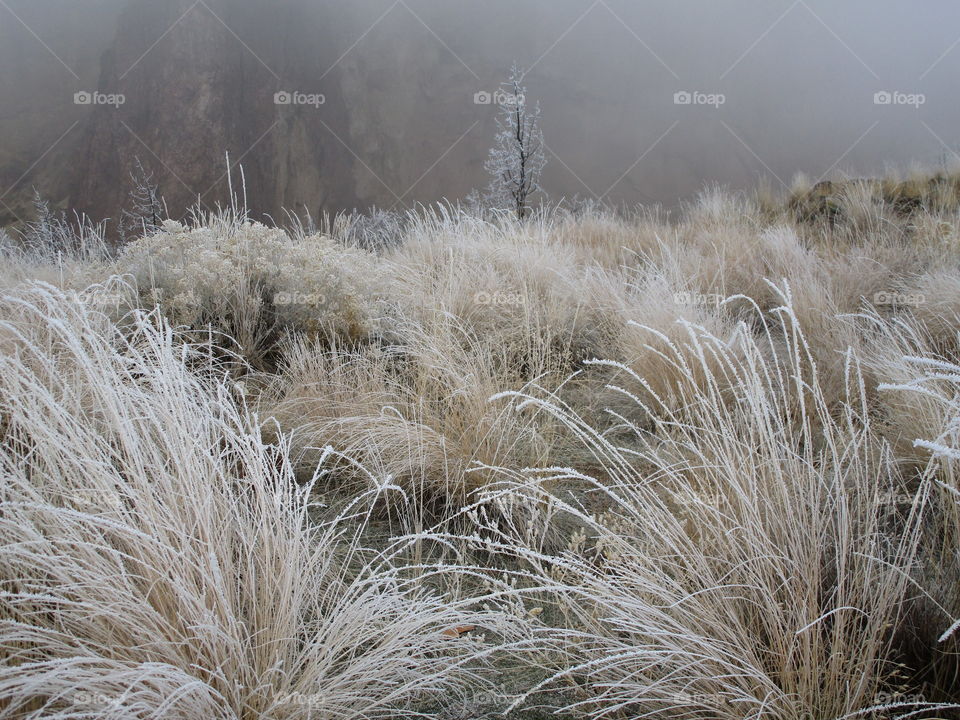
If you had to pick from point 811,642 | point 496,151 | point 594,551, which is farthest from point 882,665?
point 496,151

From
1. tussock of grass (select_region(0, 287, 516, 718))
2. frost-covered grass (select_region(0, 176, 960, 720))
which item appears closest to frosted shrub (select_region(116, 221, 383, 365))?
frost-covered grass (select_region(0, 176, 960, 720))

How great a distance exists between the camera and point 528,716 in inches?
54.0

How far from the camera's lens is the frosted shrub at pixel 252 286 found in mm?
3334

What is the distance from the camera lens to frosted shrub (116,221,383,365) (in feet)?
10.9

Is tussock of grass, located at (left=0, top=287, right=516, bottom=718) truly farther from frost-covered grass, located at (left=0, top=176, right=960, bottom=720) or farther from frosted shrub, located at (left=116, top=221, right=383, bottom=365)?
frosted shrub, located at (left=116, top=221, right=383, bottom=365)

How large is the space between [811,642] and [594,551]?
2.53ft

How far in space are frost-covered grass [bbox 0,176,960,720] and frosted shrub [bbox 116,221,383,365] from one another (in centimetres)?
2

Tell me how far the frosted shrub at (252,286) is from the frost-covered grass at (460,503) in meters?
0.02

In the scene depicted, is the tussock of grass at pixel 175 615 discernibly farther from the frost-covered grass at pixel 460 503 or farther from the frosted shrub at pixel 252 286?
the frosted shrub at pixel 252 286

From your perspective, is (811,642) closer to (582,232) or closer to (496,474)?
(496,474)

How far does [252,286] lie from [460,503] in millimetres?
2110

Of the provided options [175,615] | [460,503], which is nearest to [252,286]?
[460,503]

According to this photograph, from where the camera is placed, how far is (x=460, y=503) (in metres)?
2.20

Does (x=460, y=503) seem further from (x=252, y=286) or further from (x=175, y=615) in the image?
(x=252, y=286)
